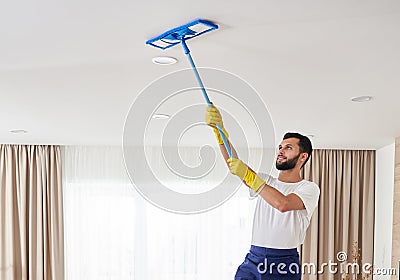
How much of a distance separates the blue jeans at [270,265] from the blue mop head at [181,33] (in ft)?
3.13

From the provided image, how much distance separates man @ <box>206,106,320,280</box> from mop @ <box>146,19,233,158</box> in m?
0.30

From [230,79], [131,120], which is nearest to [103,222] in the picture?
[131,120]

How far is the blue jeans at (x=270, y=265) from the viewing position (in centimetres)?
249

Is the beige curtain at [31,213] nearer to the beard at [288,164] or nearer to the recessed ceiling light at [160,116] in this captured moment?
the recessed ceiling light at [160,116]

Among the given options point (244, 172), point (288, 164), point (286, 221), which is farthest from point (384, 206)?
point (244, 172)

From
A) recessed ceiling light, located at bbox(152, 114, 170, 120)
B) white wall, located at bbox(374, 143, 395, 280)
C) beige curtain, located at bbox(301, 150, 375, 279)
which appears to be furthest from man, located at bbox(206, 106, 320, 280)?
beige curtain, located at bbox(301, 150, 375, 279)

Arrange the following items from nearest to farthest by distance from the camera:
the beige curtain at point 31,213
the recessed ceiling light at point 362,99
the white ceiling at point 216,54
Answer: the white ceiling at point 216,54 → the recessed ceiling light at point 362,99 → the beige curtain at point 31,213

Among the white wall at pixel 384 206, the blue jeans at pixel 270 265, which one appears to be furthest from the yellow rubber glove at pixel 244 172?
the white wall at pixel 384 206

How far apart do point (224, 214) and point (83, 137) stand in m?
1.96

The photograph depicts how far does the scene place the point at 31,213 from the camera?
6.66 meters

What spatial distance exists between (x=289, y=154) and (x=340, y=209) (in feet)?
15.1

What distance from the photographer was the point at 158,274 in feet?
22.7

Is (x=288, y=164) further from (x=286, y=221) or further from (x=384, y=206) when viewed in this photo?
(x=384, y=206)

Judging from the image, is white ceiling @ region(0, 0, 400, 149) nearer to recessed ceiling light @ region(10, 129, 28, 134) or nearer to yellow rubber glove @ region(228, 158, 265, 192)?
yellow rubber glove @ region(228, 158, 265, 192)
